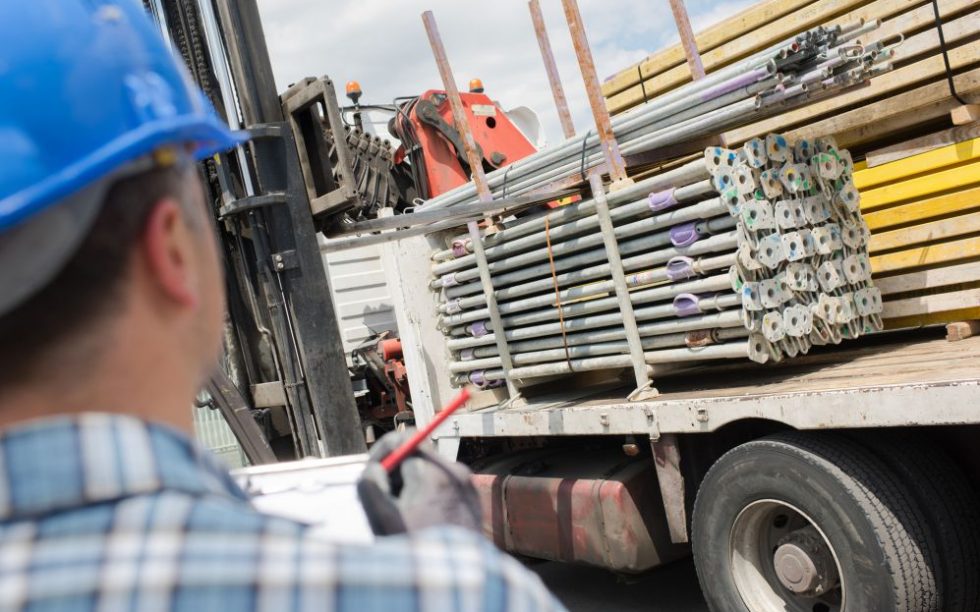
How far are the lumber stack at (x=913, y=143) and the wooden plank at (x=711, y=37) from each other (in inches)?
1.8

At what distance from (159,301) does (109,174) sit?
0.12 meters

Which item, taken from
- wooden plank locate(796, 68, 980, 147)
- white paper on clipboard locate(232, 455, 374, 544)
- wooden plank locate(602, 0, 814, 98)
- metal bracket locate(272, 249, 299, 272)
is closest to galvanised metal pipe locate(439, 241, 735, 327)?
wooden plank locate(796, 68, 980, 147)

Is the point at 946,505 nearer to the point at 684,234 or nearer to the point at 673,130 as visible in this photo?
the point at 684,234

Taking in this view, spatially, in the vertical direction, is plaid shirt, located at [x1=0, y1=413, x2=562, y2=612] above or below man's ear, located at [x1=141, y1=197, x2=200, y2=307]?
below

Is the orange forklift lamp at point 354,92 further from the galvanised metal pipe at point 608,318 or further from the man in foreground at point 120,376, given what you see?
the man in foreground at point 120,376

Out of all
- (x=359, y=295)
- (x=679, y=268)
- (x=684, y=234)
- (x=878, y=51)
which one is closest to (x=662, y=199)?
(x=684, y=234)

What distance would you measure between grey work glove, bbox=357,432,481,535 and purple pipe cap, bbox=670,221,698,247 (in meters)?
3.57

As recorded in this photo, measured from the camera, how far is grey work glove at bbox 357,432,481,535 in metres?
1.04

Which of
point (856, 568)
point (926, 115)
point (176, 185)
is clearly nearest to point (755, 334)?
point (856, 568)

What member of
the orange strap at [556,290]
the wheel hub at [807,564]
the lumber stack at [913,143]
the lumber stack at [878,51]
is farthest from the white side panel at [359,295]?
the wheel hub at [807,564]

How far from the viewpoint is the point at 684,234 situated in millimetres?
4527

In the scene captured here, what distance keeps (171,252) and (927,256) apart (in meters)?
4.58

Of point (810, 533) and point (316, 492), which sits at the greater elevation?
point (316, 492)

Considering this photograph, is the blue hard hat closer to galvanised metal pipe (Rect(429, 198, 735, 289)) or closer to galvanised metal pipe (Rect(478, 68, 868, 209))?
galvanised metal pipe (Rect(429, 198, 735, 289))
